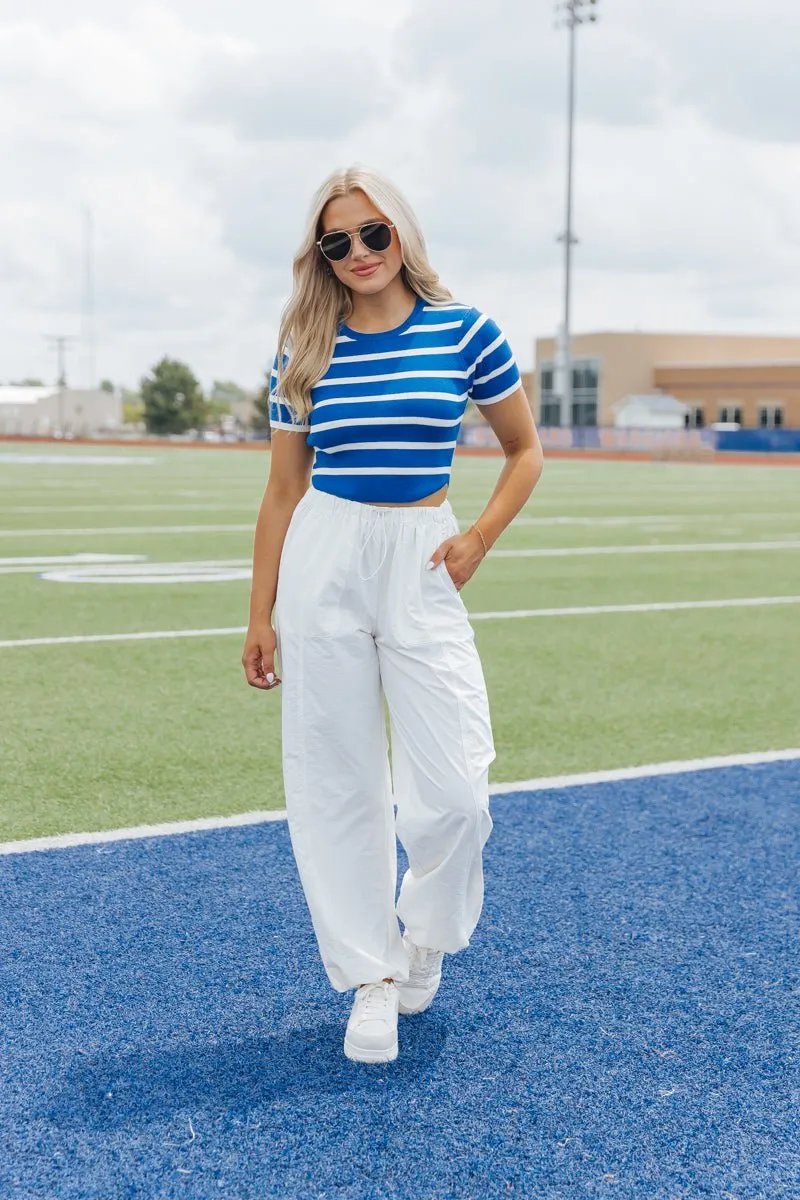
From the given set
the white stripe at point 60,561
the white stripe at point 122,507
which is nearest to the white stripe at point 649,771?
the white stripe at point 60,561

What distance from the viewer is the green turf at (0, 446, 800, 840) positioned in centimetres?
523

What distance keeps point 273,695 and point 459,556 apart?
3.84 m

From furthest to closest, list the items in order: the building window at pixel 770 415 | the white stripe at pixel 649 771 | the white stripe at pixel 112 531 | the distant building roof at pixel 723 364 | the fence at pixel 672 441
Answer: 1. the building window at pixel 770 415
2. the distant building roof at pixel 723 364
3. the fence at pixel 672 441
4. the white stripe at pixel 112 531
5. the white stripe at pixel 649 771

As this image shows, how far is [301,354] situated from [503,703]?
3.84 m

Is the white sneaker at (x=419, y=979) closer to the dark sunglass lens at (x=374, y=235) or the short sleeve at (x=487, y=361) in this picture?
the short sleeve at (x=487, y=361)

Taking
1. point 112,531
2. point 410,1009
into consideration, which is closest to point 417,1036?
point 410,1009

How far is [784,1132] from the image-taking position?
276 cm

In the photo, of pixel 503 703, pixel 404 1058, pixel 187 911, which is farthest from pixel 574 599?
pixel 404 1058

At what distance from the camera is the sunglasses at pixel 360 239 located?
9.80 ft

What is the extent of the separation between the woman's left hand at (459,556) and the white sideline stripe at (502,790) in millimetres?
1886

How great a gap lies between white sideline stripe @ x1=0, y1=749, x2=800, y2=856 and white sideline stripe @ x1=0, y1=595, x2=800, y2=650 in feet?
11.6

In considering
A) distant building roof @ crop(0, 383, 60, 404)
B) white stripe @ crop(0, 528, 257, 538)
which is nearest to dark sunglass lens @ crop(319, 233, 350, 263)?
white stripe @ crop(0, 528, 257, 538)

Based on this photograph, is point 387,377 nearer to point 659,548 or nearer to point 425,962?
point 425,962

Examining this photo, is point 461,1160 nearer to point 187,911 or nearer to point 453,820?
point 453,820
